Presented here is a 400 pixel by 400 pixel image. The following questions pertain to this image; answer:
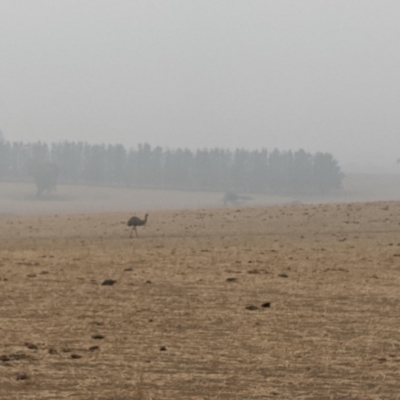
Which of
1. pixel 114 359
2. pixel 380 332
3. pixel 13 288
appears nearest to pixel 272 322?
pixel 380 332

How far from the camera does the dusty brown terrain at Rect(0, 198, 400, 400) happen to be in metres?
11.5

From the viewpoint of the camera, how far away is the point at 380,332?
1540cm

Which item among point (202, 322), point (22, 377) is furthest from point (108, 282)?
point (22, 377)

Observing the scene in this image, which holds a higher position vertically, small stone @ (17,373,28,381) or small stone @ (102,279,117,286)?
small stone @ (102,279,117,286)

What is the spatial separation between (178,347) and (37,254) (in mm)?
17682

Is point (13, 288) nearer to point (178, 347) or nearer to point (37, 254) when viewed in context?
point (178, 347)

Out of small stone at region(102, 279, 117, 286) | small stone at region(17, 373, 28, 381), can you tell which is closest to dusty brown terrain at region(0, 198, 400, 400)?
small stone at region(17, 373, 28, 381)

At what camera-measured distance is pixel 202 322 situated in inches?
640

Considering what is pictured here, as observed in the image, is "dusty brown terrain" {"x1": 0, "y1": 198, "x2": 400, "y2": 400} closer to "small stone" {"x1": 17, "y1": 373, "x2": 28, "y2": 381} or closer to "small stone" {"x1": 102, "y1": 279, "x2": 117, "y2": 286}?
"small stone" {"x1": 17, "y1": 373, "x2": 28, "y2": 381}

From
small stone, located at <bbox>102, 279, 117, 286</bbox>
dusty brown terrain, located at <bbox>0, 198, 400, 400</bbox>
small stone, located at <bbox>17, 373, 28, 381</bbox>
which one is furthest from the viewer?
small stone, located at <bbox>102, 279, 117, 286</bbox>

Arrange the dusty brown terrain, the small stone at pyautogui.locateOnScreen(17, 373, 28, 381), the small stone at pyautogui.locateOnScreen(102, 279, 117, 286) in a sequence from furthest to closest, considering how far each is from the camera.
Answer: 1. the small stone at pyautogui.locateOnScreen(102, 279, 117, 286)
2. the small stone at pyautogui.locateOnScreen(17, 373, 28, 381)
3. the dusty brown terrain

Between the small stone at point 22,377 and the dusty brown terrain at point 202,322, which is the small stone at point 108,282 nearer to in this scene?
the dusty brown terrain at point 202,322

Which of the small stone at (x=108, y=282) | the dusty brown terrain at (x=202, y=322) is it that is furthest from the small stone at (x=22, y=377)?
the small stone at (x=108, y=282)

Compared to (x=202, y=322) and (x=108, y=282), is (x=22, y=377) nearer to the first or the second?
(x=202, y=322)
